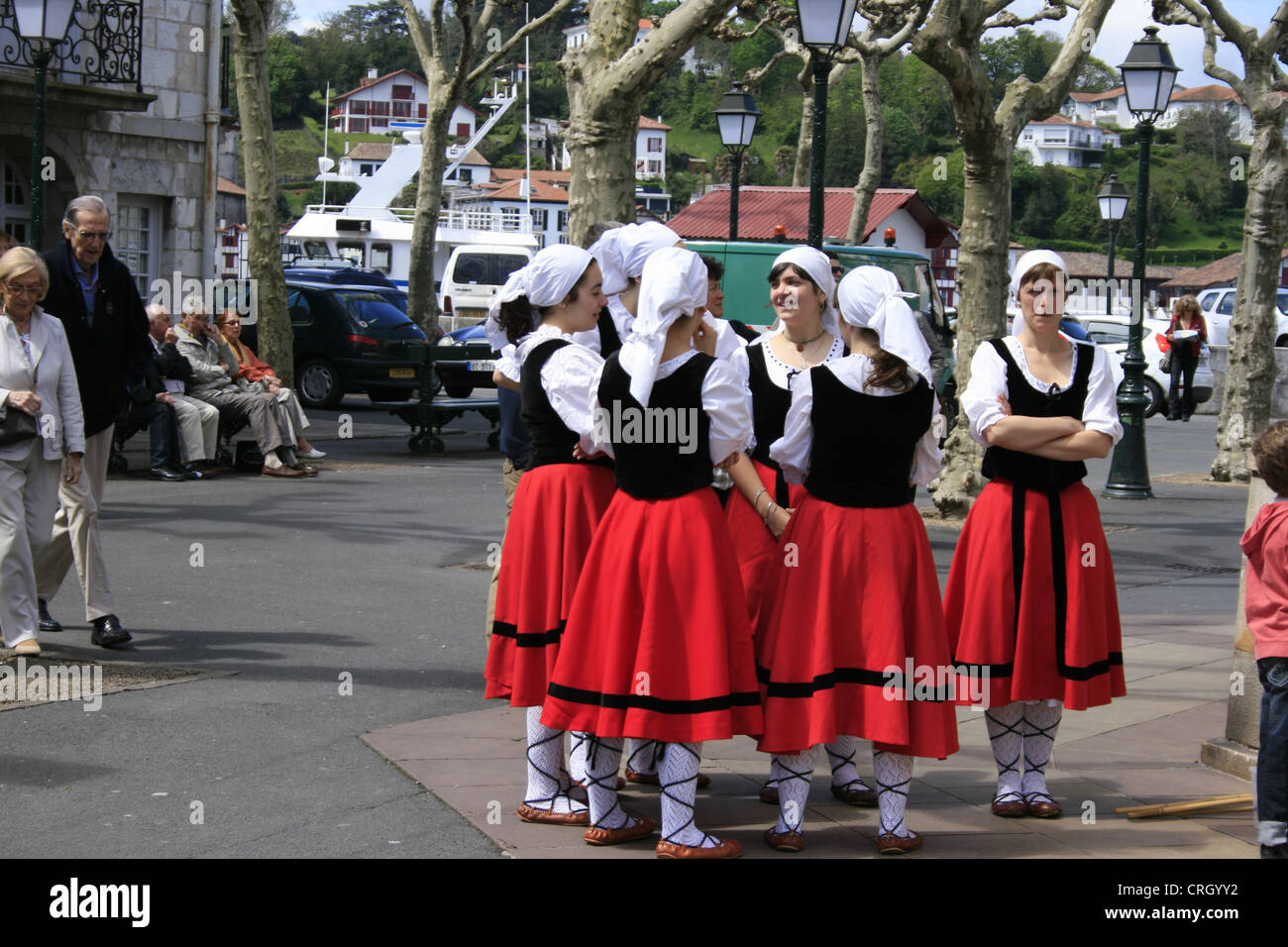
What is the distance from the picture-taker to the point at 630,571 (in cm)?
479

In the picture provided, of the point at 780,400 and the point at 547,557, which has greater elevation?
the point at 780,400

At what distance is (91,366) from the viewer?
7844 millimetres

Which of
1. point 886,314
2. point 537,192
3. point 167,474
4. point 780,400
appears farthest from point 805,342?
point 537,192

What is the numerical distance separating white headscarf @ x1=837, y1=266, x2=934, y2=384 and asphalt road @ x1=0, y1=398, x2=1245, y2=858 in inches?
82.3

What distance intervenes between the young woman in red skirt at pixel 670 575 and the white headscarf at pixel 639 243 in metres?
0.54

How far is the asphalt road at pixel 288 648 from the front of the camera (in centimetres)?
517

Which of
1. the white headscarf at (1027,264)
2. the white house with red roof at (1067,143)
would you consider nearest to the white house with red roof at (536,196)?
the white house with red roof at (1067,143)

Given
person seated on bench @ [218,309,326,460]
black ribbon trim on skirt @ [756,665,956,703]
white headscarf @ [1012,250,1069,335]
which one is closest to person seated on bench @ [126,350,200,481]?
person seated on bench @ [218,309,326,460]

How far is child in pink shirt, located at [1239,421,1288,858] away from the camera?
4.70 m

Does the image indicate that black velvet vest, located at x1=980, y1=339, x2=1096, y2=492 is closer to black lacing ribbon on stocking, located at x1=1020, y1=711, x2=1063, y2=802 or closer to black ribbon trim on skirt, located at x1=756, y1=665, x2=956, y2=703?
black lacing ribbon on stocking, located at x1=1020, y1=711, x2=1063, y2=802

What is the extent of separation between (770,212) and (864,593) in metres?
41.7

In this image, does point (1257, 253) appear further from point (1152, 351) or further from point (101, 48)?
point (101, 48)

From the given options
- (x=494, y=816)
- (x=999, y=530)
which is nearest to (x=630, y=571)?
(x=494, y=816)
